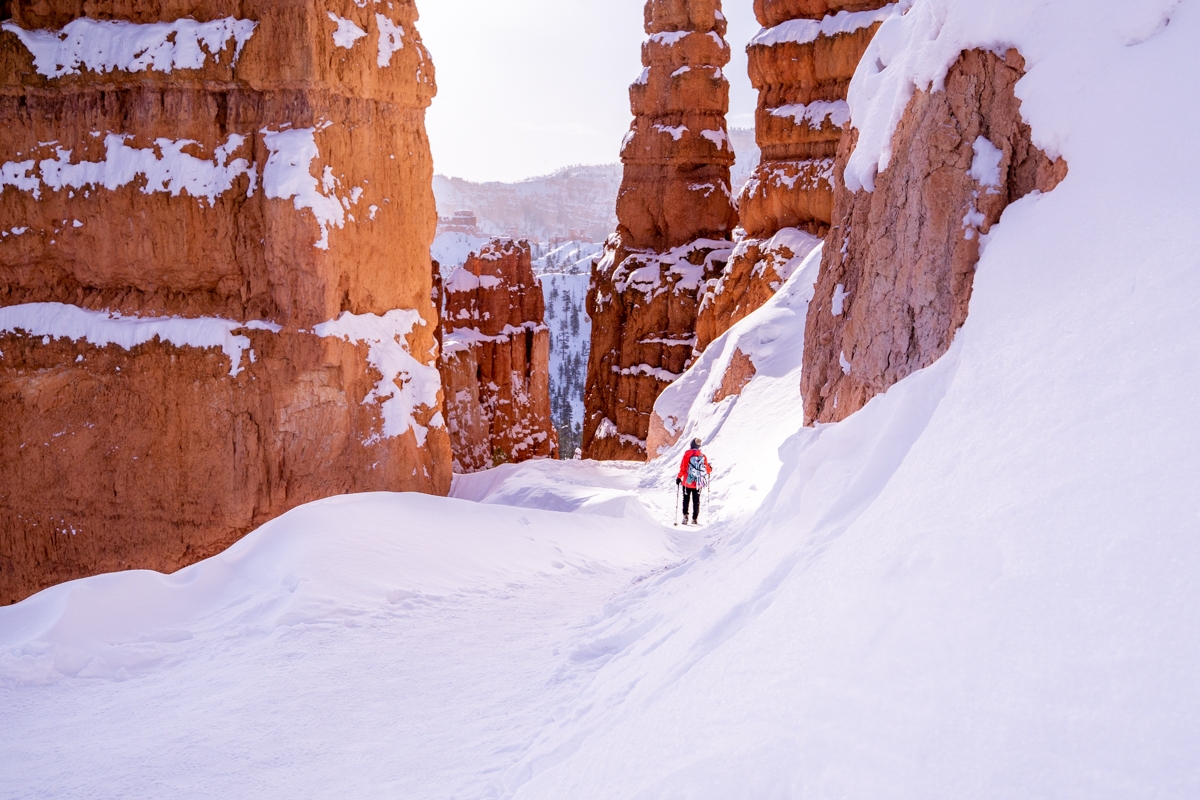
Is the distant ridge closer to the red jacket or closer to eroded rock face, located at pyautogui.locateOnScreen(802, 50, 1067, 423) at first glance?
the red jacket

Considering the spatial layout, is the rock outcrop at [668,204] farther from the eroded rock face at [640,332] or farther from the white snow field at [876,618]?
the white snow field at [876,618]

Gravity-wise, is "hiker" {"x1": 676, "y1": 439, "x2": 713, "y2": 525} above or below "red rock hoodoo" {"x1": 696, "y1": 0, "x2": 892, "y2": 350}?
below

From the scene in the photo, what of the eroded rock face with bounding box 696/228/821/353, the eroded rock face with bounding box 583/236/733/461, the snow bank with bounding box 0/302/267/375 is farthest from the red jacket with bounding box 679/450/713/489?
the eroded rock face with bounding box 583/236/733/461

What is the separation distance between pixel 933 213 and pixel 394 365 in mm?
7235

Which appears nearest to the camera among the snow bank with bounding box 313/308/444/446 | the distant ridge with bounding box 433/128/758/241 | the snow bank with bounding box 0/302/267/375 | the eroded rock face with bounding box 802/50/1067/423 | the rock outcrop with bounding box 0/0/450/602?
the eroded rock face with bounding box 802/50/1067/423

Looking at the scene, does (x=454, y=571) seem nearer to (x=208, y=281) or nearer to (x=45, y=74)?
(x=208, y=281)

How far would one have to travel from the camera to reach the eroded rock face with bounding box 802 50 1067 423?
3674 millimetres

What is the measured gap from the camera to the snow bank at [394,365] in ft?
31.3

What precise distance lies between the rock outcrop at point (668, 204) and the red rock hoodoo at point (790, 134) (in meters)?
4.30

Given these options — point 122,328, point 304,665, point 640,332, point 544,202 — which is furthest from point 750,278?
point 544,202

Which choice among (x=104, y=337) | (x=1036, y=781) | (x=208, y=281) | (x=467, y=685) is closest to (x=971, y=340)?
(x=1036, y=781)

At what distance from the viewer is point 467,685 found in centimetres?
406

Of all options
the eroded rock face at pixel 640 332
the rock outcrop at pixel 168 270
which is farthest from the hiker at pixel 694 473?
the eroded rock face at pixel 640 332

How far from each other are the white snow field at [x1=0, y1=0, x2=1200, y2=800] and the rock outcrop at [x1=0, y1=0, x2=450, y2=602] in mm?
3643
